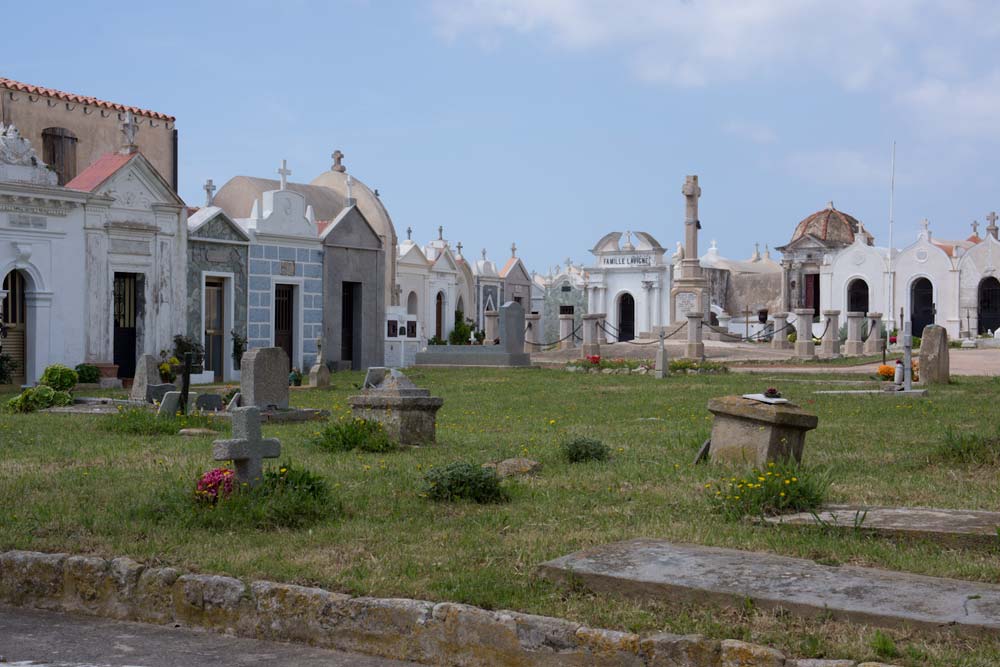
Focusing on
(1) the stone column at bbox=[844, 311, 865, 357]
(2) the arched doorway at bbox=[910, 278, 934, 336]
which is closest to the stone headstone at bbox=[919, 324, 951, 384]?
(1) the stone column at bbox=[844, 311, 865, 357]

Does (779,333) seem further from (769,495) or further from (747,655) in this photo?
(747,655)

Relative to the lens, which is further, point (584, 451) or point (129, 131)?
point (129, 131)

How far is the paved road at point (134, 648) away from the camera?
5051 millimetres

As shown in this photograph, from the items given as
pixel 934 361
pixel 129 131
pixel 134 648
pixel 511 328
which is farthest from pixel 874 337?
pixel 134 648

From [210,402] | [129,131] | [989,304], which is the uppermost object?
[129,131]

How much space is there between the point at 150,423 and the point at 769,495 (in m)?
7.72

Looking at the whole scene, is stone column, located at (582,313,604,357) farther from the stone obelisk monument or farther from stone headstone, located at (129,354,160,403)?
stone headstone, located at (129,354,160,403)

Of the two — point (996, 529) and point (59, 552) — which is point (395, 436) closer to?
point (59, 552)

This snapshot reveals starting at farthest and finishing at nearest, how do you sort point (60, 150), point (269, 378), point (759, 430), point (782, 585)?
1. point (60, 150)
2. point (269, 378)
3. point (759, 430)
4. point (782, 585)

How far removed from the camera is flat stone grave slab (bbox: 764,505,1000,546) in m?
6.22

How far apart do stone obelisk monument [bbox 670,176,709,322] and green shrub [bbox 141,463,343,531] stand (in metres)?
33.5

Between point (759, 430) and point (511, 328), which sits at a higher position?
point (511, 328)

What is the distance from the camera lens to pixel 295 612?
5.42m

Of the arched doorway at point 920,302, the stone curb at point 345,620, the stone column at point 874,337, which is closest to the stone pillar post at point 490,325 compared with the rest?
the stone column at point 874,337
